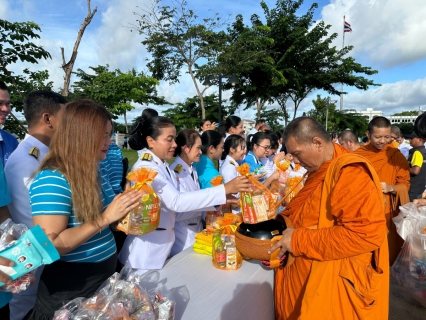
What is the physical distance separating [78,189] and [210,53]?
1363cm

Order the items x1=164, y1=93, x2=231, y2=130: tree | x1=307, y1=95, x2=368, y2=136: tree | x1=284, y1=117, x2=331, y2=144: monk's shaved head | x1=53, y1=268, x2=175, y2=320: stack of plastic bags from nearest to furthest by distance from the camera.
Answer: x1=53, y1=268, x2=175, y2=320: stack of plastic bags → x1=284, y1=117, x2=331, y2=144: monk's shaved head → x1=164, y1=93, x2=231, y2=130: tree → x1=307, y1=95, x2=368, y2=136: tree

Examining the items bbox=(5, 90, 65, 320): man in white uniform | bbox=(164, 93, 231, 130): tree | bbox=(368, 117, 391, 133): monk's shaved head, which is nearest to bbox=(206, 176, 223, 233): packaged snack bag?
bbox=(5, 90, 65, 320): man in white uniform

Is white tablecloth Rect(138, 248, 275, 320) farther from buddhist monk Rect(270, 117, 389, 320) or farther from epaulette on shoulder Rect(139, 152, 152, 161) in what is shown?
epaulette on shoulder Rect(139, 152, 152, 161)

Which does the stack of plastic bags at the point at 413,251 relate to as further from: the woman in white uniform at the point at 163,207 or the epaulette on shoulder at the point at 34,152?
the epaulette on shoulder at the point at 34,152

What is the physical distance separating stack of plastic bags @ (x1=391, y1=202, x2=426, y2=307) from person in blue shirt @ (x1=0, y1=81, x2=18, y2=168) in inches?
155

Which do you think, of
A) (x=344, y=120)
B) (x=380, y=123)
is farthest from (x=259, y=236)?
(x=344, y=120)

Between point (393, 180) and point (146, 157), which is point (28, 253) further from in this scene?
point (393, 180)

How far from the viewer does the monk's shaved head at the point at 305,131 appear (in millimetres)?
1778

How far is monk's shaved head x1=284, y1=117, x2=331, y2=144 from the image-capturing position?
5.83 ft

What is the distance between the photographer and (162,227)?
6.96ft

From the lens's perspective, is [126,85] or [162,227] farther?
[126,85]

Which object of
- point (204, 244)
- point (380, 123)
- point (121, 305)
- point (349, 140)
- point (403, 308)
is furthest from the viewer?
point (349, 140)

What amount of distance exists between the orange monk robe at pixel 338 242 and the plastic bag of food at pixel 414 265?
1472 millimetres

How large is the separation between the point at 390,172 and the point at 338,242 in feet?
9.40
